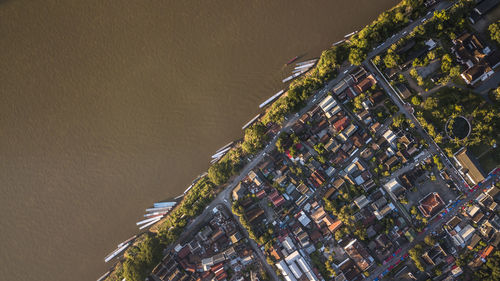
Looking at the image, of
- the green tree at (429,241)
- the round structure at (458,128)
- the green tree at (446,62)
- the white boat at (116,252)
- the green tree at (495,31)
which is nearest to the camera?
the green tree at (495,31)

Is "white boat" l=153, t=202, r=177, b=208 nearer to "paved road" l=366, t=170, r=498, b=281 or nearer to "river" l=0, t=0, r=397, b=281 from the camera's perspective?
"river" l=0, t=0, r=397, b=281

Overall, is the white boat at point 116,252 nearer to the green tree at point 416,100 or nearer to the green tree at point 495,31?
the green tree at point 416,100

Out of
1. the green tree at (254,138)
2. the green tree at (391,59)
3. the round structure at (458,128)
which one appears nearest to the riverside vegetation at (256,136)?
the green tree at (254,138)

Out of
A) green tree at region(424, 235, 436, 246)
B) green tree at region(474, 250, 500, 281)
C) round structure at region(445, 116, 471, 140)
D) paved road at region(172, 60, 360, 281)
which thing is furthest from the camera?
paved road at region(172, 60, 360, 281)

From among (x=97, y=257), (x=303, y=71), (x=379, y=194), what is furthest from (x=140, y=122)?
(x=379, y=194)

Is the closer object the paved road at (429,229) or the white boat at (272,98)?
the paved road at (429,229)

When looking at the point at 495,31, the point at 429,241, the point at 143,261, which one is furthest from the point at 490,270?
the point at 143,261

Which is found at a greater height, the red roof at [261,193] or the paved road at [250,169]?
the paved road at [250,169]

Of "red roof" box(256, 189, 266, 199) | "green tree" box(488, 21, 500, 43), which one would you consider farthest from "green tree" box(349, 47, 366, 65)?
"red roof" box(256, 189, 266, 199)

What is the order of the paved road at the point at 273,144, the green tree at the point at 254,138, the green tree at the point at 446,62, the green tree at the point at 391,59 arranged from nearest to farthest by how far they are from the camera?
the green tree at the point at 391,59 < the green tree at the point at 446,62 < the green tree at the point at 254,138 < the paved road at the point at 273,144

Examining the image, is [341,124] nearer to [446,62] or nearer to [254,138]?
[254,138]
